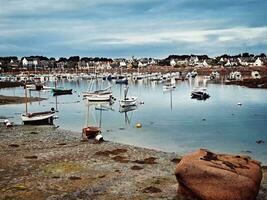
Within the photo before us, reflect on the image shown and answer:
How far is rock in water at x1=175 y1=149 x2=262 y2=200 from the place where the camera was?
56.7ft

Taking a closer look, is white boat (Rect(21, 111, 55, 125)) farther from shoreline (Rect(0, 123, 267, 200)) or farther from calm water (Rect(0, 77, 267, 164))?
shoreline (Rect(0, 123, 267, 200))

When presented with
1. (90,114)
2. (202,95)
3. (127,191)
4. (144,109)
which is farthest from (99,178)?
(202,95)

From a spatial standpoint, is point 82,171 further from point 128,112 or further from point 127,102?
point 127,102

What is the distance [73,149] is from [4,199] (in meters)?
12.5

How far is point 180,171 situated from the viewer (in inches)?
734

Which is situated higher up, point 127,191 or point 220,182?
point 220,182

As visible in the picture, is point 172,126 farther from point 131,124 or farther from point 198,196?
point 198,196

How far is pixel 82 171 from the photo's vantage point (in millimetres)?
24531

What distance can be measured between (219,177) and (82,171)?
31.9 ft

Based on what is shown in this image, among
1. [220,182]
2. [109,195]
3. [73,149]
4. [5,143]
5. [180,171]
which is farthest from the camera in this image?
[5,143]

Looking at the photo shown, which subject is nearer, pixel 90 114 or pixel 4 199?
pixel 4 199

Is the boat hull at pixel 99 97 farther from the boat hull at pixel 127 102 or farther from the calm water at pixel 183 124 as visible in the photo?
the boat hull at pixel 127 102

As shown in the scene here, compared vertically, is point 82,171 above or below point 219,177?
below

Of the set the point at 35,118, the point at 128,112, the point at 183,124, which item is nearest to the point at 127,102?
the point at 128,112
